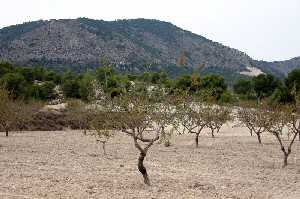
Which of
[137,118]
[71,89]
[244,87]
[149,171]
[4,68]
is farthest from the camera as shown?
[244,87]

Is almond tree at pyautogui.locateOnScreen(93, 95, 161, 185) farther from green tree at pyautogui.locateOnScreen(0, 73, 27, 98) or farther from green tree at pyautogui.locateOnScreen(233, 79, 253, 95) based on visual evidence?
green tree at pyautogui.locateOnScreen(233, 79, 253, 95)

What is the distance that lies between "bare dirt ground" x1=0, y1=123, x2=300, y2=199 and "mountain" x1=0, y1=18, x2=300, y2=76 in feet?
267

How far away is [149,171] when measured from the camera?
27.5 meters

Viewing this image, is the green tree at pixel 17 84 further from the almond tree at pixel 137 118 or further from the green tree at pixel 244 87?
the almond tree at pixel 137 118

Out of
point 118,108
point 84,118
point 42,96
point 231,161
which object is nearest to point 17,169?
point 118,108

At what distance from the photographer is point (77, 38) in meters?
149

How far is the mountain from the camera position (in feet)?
456

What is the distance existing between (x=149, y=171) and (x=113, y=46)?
122694mm

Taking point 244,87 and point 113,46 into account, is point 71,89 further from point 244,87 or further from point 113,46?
point 113,46

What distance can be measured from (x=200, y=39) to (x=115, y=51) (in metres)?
49.3

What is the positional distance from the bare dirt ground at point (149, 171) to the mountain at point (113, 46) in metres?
81.5

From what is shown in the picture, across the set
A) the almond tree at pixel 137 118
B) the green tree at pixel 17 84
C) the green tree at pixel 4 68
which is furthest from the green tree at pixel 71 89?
the almond tree at pixel 137 118

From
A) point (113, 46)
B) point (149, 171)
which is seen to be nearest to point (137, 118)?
point (149, 171)

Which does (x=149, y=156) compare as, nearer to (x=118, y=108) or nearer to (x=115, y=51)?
(x=118, y=108)
